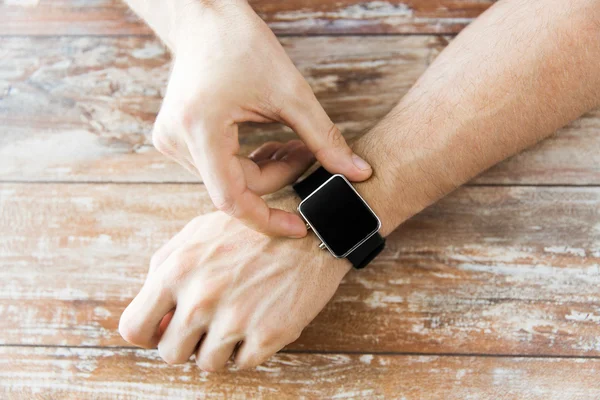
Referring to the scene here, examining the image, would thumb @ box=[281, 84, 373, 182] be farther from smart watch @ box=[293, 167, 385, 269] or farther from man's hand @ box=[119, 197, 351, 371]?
man's hand @ box=[119, 197, 351, 371]

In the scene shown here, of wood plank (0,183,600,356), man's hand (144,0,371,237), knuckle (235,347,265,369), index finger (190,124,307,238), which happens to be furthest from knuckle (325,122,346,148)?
knuckle (235,347,265,369)

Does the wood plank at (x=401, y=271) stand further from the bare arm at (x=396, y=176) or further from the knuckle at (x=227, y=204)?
the knuckle at (x=227, y=204)

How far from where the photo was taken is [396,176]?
934 millimetres

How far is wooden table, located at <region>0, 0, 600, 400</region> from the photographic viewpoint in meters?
1.00

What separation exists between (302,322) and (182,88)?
488 millimetres

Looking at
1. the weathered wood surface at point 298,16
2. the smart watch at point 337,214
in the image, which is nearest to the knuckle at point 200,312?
the smart watch at point 337,214

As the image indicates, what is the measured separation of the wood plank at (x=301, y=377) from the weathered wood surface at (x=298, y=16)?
723 mm

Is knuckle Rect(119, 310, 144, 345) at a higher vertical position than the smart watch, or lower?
lower

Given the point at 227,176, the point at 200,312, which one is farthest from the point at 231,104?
the point at 200,312

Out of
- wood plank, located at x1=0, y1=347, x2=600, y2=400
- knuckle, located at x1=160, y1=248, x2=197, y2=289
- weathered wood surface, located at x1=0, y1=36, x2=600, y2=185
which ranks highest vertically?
weathered wood surface, located at x1=0, y1=36, x2=600, y2=185

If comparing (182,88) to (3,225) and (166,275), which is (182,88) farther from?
(3,225)

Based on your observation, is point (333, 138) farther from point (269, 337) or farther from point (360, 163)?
point (269, 337)

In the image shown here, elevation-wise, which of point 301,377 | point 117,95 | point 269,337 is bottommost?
point 301,377

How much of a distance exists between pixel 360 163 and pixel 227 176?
0.87 ft
